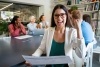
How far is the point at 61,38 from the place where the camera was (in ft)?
4.65

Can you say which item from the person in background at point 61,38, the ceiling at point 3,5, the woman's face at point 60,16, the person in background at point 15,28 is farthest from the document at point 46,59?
the ceiling at point 3,5

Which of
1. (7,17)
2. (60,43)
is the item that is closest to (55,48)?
(60,43)

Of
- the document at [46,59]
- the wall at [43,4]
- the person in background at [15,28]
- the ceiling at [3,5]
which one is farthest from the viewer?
the wall at [43,4]

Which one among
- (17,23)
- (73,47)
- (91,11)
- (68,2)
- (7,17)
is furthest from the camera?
(68,2)

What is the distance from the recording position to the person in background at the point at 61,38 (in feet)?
4.36

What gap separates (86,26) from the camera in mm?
2371

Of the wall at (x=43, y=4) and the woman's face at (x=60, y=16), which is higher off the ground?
the wall at (x=43, y=4)

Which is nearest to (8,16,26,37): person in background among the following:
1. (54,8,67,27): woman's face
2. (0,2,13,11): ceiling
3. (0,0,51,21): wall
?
(0,2,13,11): ceiling

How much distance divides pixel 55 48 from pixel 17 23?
205 centimetres

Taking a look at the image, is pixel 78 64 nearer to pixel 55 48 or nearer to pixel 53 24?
pixel 55 48

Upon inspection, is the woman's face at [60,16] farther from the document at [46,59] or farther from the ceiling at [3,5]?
the ceiling at [3,5]

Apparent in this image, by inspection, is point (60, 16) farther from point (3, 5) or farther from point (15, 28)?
point (3, 5)

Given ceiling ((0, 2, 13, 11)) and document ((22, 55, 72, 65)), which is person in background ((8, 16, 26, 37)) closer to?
ceiling ((0, 2, 13, 11))

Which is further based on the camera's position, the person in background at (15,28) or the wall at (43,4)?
the wall at (43,4)
